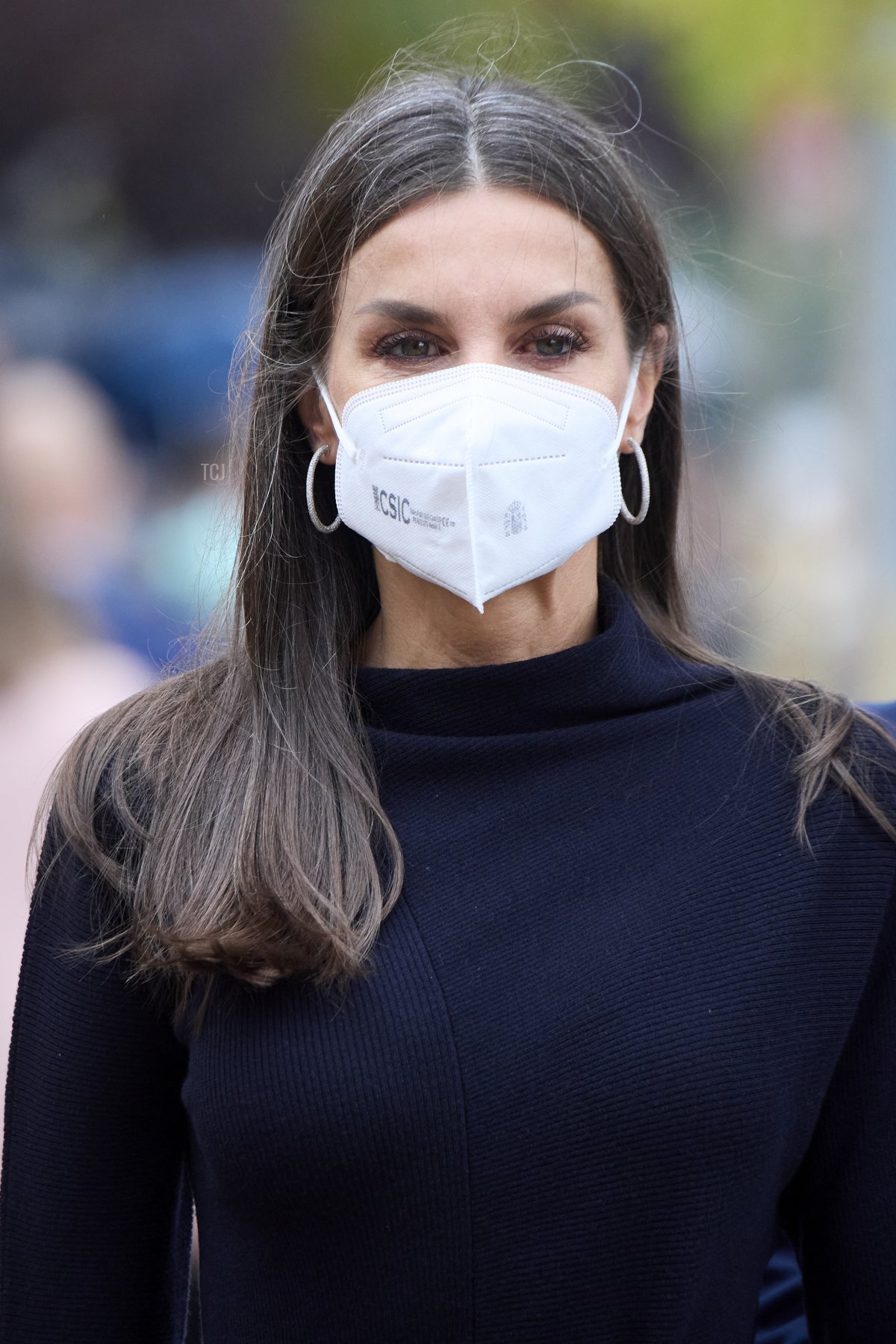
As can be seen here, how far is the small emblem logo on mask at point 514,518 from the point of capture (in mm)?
1815

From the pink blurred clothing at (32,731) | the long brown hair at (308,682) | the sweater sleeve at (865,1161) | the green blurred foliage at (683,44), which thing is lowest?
the pink blurred clothing at (32,731)

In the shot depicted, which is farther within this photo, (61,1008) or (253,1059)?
(61,1008)

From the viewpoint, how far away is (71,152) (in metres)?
3.54

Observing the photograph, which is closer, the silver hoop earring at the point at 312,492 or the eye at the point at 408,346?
the eye at the point at 408,346

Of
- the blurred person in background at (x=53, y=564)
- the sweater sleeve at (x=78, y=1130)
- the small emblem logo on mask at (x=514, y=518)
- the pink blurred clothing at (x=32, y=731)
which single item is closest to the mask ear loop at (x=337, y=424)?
the small emblem logo on mask at (x=514, y=518)

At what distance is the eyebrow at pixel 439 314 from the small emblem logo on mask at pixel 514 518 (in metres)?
0.24

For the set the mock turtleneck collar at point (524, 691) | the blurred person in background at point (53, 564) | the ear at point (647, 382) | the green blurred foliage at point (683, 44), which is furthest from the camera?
the green blurred foliage at point (683, 44)

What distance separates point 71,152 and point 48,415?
67 centimetres

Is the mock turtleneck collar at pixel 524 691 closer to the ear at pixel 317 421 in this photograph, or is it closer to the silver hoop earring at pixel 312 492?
the silver hoop earring at pixel 312 492

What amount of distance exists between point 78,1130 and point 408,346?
110 centimetres

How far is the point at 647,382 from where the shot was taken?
6.77ft

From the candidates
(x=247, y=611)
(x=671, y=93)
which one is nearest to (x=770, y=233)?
(x=671, y=93)

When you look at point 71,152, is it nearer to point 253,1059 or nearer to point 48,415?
point 48,415

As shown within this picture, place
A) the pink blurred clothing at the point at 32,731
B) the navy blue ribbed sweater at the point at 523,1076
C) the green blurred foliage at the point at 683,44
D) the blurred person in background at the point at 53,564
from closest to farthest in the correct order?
the navy blue ribbed sweater at the point at 523,1076 < the pink blurred clothing at the point at 32,731 < the blurred person in background at the point at 53,564 < the green blurred foliage at the point at 683,44
